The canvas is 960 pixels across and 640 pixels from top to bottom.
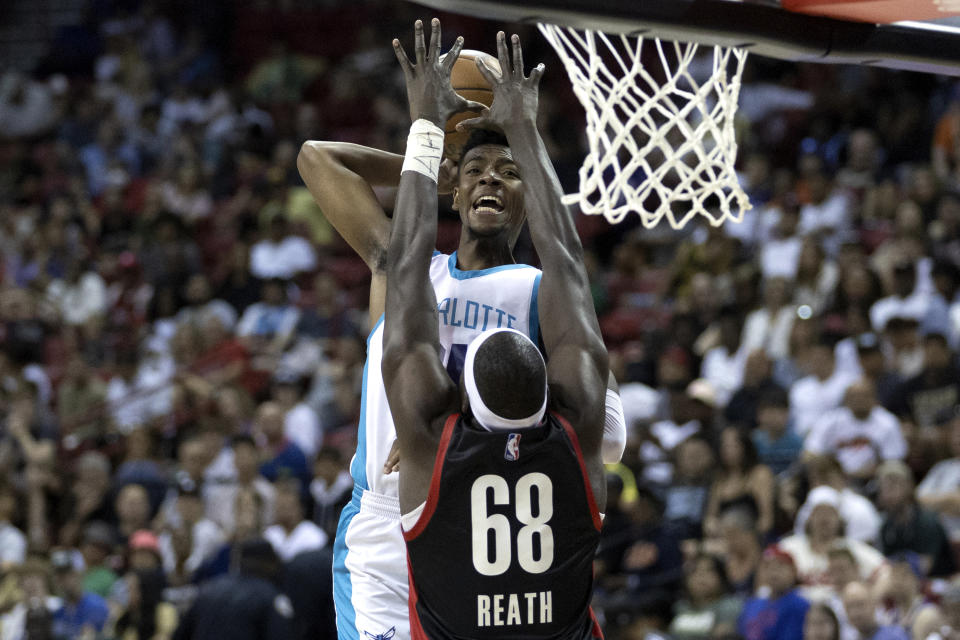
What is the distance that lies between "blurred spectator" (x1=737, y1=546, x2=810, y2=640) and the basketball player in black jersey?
384cm

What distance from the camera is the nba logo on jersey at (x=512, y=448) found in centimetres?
323

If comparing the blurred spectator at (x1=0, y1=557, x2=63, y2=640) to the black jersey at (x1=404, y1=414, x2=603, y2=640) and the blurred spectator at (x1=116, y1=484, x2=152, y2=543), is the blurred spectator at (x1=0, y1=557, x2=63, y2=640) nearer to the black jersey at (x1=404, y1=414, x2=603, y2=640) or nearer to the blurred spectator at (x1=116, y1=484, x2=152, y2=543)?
the blurred spectator at (x1=116, y1=484, x2=152, y2=543)

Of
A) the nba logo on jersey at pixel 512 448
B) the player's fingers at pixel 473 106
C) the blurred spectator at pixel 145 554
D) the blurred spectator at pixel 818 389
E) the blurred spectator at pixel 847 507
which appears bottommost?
the blurred spectator at pixel 145 554

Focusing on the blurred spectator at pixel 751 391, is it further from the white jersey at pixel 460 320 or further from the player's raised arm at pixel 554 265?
the player's raised arm at pixel 554 265

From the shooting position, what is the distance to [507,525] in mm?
3250

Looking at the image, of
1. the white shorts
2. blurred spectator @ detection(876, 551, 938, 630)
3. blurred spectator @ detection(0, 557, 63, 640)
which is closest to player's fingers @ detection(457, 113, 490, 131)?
the white shorts

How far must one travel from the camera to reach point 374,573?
146 inches

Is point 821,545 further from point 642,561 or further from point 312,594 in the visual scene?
point 312,594

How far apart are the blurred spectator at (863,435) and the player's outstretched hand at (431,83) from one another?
533 cm

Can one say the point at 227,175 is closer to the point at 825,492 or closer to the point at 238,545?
the point at 238,545

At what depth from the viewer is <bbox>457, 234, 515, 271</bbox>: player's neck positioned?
378 centimetres

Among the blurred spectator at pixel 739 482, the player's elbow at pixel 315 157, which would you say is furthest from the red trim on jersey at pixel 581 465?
the blurred spectator at pixel 739 482

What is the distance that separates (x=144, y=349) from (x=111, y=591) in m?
3.93

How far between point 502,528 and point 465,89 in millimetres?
1337
